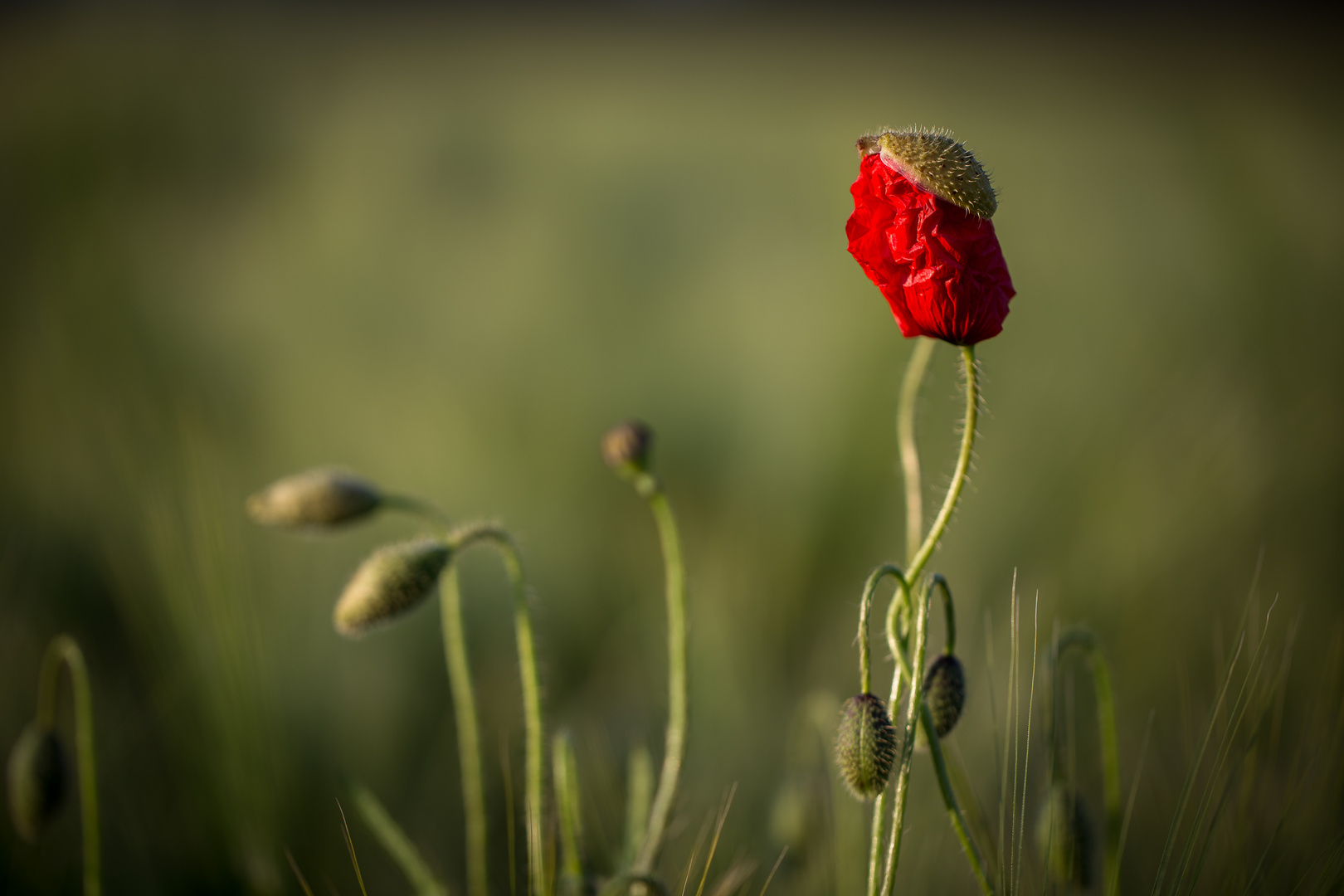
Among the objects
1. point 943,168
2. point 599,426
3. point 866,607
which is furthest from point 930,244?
point 599,426

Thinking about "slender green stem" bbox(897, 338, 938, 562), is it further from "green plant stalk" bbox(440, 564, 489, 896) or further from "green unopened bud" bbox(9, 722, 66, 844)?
"green unopened bud" bbox(9, 722, 66, 844)

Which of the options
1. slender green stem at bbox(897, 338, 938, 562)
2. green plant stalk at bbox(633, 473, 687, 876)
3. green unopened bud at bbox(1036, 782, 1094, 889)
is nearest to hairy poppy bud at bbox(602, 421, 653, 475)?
green plant stalk at bbox(633, 473, 687, 876)

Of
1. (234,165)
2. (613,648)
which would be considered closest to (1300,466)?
(613,648)

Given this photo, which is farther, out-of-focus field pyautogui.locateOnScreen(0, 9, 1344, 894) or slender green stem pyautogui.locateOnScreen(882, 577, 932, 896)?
out-of-focus field pyautogui.locateOnScreen(0, 9, 1344, 894)

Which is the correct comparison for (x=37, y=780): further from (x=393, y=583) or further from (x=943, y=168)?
(x=943, y=168)

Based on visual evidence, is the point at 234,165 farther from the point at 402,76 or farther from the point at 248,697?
the point at 248,697

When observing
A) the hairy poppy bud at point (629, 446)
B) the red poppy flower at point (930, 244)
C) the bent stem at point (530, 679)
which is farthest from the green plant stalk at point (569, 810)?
the red poppy flower at point (930, 244)

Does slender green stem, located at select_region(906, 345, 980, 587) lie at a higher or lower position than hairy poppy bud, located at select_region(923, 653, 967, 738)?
higher

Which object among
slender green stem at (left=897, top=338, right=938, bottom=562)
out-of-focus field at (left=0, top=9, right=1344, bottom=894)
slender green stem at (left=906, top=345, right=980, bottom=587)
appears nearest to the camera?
slender green stem at (left=906, top=345, right=980, bottom=587)
